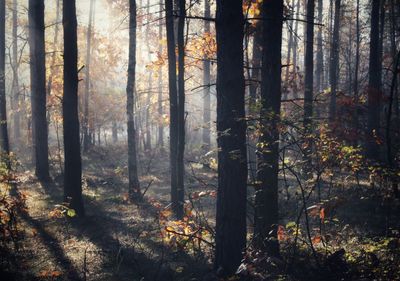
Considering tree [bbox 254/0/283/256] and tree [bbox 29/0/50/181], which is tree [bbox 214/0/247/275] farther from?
tree [bbox 29/0/50/181]

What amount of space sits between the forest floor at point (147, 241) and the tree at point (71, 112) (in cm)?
84

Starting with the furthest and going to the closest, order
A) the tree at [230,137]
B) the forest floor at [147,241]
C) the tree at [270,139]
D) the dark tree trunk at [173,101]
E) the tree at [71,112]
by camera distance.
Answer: the dark tree trunk at [173,101], the tree at [71,112], the tree at [270,139], the forest floor at [147,241], the tree at [230,137]

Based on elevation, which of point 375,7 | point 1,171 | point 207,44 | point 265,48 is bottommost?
point 1,171

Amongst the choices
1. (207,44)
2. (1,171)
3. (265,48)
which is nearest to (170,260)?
(265,48)

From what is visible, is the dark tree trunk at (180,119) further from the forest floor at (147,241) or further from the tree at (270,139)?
the tree at (270,139)

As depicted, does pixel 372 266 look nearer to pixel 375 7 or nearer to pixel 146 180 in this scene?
pixel 146 180

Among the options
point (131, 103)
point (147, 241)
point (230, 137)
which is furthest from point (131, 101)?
point (230, 137)

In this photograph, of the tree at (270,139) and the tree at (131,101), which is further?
the tree at (131,101)

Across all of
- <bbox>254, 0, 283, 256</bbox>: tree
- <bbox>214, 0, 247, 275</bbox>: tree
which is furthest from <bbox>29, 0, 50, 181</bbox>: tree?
<bbox>214, 0, 247, 275</bbox>: tree

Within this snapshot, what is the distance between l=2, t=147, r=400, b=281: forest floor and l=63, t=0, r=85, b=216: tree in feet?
2.75

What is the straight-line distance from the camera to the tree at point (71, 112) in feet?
37.1

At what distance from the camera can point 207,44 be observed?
13.4 m

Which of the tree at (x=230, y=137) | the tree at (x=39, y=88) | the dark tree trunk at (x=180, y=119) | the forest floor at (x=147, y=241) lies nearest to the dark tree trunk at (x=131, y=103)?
the forest floor at (x=147, y=241)

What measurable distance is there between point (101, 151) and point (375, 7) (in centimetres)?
1985
